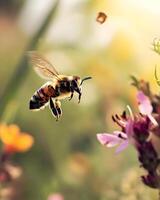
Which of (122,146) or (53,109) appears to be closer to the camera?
(122,146)

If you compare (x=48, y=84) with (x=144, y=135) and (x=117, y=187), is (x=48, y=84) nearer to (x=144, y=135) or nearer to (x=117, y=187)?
(x=144, y=135)

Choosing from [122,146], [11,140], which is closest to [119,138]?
[122,146]

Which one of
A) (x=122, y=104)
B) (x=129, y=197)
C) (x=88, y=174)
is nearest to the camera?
(x=129, y=197)

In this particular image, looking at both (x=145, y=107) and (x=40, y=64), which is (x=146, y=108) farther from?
(x=40, y=64)

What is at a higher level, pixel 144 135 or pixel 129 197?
pixel 144 135

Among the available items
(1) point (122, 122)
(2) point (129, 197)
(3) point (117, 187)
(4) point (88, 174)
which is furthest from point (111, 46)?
(1) point (122, 122)

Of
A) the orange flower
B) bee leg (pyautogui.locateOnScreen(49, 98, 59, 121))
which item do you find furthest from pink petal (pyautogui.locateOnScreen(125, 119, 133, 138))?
the orange flower

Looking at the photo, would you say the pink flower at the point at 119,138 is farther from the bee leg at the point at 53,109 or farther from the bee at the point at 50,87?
the bee at the point at 50,87
